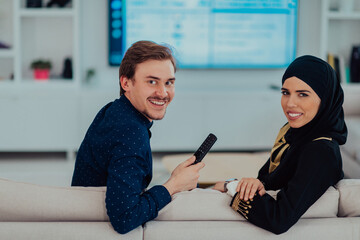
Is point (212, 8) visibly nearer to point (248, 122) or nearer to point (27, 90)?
point (248, 122)

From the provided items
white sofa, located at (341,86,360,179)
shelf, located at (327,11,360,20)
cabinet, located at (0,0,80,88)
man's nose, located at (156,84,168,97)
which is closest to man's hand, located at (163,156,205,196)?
man's nose, located at (156,84,168,97)

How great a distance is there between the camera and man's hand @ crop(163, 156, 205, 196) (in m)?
1.56

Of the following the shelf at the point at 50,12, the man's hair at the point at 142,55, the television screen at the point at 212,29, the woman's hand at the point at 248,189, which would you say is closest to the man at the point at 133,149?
the man's hair at the point at 142,55

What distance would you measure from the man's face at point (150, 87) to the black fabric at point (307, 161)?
0.42 m

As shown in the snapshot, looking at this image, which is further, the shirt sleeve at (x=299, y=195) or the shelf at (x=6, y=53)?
the shelf at (x=6, y=53)

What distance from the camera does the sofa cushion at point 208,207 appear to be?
145 centimetres

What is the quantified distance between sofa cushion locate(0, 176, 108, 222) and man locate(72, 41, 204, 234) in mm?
64

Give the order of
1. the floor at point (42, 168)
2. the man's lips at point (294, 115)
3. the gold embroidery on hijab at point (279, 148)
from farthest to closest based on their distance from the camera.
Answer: the floor at point (42, 168), the gold embroidery on hijab at point (279, 148), the man's lips at point (294, 115)

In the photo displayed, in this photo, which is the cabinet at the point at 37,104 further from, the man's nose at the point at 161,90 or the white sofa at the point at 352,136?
the man's nose at the point at 161,90

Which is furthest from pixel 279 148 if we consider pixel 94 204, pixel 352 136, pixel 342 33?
pixel 342 33

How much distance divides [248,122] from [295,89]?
3077mm

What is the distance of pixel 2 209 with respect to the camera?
142cm

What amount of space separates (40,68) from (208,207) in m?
3.61

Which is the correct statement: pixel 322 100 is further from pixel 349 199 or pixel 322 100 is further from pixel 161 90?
pixel 161 90
